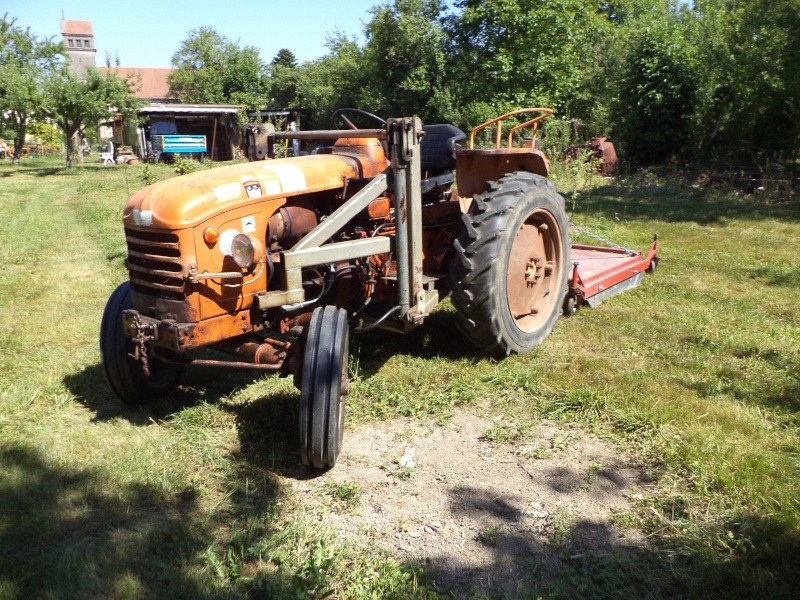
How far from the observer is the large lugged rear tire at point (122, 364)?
13.1ft

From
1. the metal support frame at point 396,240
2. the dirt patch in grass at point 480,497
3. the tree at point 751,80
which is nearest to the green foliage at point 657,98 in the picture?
the tree at point 751,80

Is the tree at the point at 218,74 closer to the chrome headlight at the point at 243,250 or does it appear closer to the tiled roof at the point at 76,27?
the tiled roof at the point at 76,27

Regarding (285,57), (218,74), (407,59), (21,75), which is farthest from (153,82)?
(407,59)

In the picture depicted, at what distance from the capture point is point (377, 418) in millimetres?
4020

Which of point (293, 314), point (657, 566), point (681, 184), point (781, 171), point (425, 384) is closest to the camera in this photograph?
point (657, 566)

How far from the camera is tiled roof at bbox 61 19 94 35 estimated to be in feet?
237

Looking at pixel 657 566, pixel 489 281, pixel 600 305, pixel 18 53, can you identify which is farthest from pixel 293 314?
pixel 18 53

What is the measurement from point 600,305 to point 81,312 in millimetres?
4549

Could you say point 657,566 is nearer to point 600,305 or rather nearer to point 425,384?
point 425,384

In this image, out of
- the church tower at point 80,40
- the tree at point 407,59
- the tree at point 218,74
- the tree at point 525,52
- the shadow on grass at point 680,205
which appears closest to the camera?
the shadow on grass at point 680,205

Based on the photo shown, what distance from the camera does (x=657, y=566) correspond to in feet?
8.85

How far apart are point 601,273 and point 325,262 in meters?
3.15

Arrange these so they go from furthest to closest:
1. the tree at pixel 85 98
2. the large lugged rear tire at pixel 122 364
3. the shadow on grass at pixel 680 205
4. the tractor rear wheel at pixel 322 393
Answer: the tree at pixel 85 98 → the shadow on grass at pixel 680 205 → the large lugged rear tire at pixel 122 364 → the tractor rear wheel at pixel 322 393

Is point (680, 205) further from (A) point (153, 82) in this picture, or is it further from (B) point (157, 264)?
(A) point (153, 82)
